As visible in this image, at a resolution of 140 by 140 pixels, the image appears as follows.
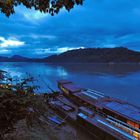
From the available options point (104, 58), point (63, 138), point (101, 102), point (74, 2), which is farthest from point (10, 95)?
point (104, 58)

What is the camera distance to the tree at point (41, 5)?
367cm

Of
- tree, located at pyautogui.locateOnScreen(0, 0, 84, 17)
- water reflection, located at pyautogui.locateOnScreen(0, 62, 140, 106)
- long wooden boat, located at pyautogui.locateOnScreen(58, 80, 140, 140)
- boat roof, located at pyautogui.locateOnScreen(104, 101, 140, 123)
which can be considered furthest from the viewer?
water reflection, located at pyautogui.locateOnScreen(0, 62, 140, 106)

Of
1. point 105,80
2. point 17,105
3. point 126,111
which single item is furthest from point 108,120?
point 105,80

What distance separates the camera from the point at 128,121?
10766mm

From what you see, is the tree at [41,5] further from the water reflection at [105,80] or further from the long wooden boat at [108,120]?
the long wooden boat at [108,120]

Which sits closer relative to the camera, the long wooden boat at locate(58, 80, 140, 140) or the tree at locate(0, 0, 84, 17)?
the tree at locate(0, 0, 84, 17)

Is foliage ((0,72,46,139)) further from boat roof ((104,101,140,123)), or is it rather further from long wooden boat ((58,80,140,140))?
boat roof ((104,101,140,123))

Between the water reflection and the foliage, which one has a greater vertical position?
the foliage

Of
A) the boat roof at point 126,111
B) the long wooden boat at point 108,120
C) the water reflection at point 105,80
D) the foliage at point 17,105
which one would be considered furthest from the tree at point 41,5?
the boat roof at point 126,111

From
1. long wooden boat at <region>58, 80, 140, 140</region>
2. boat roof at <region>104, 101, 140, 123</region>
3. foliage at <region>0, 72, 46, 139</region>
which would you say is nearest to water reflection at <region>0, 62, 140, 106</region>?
foliage at <region>0, 72, 46, 139</region>

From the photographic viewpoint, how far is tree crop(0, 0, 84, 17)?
3668 millimetres

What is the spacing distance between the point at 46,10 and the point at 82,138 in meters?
8.90

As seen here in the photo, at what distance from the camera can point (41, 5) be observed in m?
3.92

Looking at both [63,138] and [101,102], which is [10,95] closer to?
[63,138]
